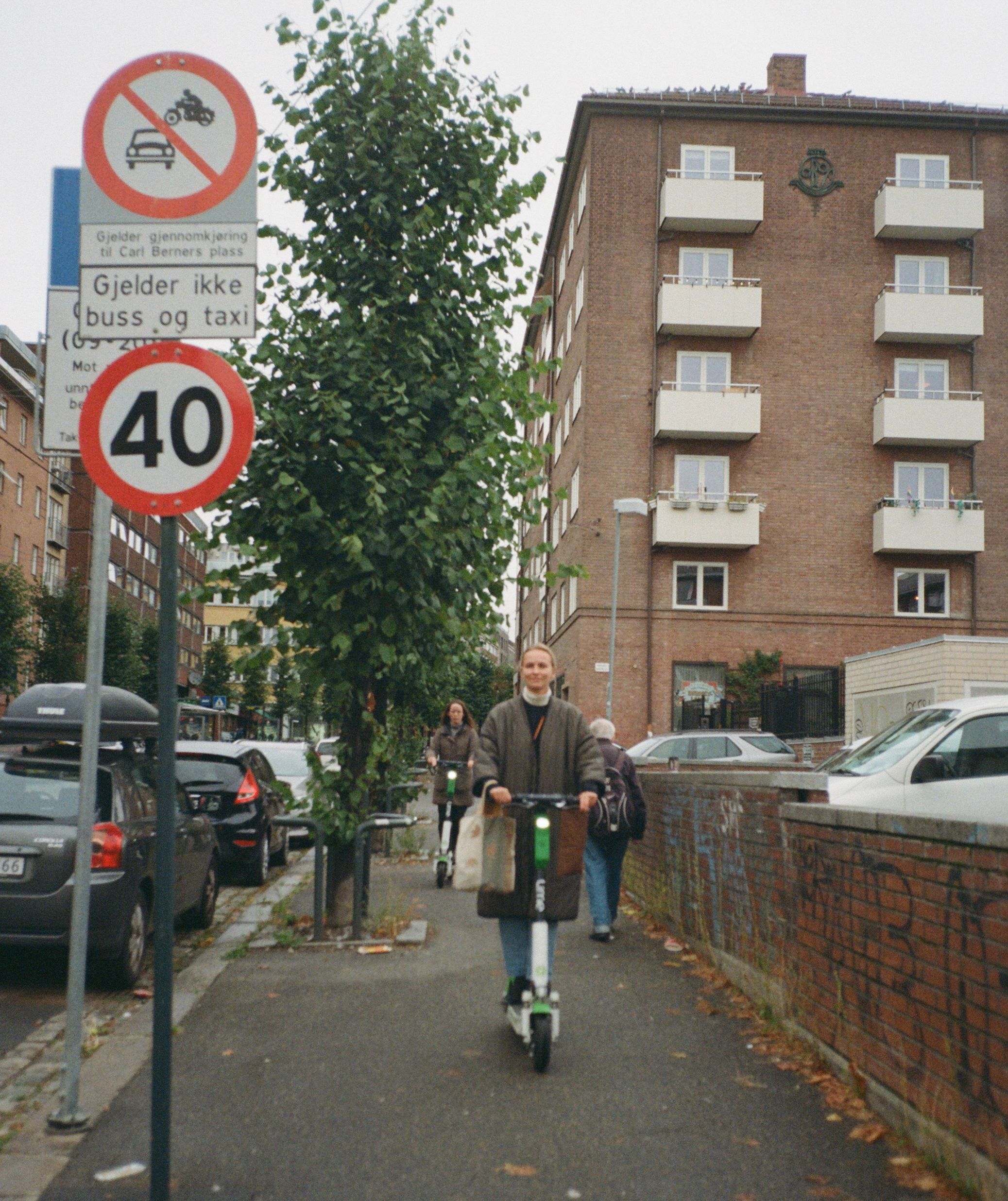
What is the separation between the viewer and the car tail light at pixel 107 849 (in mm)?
7719

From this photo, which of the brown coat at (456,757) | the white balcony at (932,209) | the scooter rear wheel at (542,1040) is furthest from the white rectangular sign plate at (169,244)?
the white balcony at (932,209)

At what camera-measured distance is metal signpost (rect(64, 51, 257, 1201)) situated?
407cm

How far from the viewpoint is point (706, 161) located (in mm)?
37781

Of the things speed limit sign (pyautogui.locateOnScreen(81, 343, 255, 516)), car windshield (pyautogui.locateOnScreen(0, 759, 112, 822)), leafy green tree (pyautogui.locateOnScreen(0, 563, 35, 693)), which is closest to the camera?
speed limit sign (pyautogui.locateOnScreen(81, 343, 255, 516))

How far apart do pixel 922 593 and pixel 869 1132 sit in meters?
33.7

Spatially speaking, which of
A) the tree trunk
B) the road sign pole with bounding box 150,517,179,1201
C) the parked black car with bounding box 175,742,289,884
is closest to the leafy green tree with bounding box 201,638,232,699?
the parked black car with bounding box 175,742,289,884

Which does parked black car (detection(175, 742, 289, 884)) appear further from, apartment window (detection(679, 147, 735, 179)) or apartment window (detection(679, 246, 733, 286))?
apartment window (detection(679, 147, 735, 179))

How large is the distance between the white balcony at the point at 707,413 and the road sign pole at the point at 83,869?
3195cm

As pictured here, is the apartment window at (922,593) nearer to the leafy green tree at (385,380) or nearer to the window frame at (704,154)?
the window frame at (704,154)

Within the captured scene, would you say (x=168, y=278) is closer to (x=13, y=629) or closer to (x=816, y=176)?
(x=816, y=176)

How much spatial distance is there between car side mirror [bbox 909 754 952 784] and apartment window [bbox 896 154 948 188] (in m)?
32.4

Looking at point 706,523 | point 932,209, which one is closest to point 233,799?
point 706,523

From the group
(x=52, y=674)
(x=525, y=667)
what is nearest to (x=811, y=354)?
(x=52, y=674)

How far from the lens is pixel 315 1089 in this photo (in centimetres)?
548
